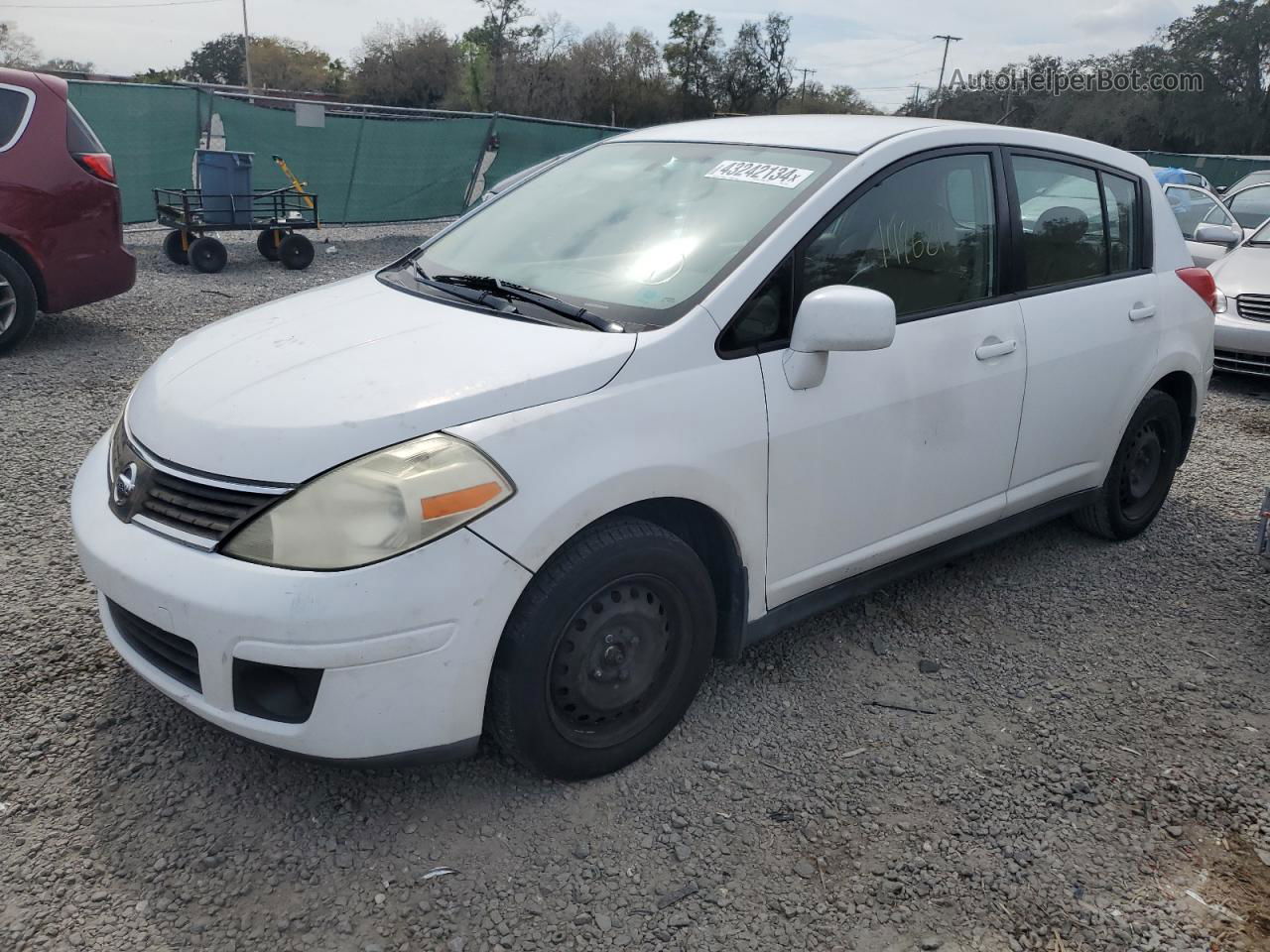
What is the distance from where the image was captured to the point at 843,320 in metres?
2.66

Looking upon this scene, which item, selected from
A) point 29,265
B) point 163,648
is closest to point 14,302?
point 29,265

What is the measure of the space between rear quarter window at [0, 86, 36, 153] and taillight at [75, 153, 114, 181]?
347mm

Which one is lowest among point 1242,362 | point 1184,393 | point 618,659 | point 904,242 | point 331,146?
point 1242,362

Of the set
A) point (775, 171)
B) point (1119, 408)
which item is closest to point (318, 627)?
point (775, 171)

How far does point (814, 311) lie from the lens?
268cm

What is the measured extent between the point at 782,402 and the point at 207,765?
6.05ft

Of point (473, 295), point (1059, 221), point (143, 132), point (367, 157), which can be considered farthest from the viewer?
point (367, 157)

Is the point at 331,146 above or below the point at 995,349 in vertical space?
above

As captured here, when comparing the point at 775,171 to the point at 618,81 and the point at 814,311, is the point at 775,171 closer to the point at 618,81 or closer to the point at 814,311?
the point at 814,311

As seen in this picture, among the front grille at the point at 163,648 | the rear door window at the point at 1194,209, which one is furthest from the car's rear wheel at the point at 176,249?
the rear door window at the point at 1194,209

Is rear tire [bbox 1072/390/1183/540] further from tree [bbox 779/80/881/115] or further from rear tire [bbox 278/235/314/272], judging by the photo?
tree [bbox 779/80/881/115]

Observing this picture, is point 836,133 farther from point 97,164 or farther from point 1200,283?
point 97,164

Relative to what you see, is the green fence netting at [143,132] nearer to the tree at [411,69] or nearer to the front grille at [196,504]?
the front grille at [196,504]

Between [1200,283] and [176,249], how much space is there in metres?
9.76
